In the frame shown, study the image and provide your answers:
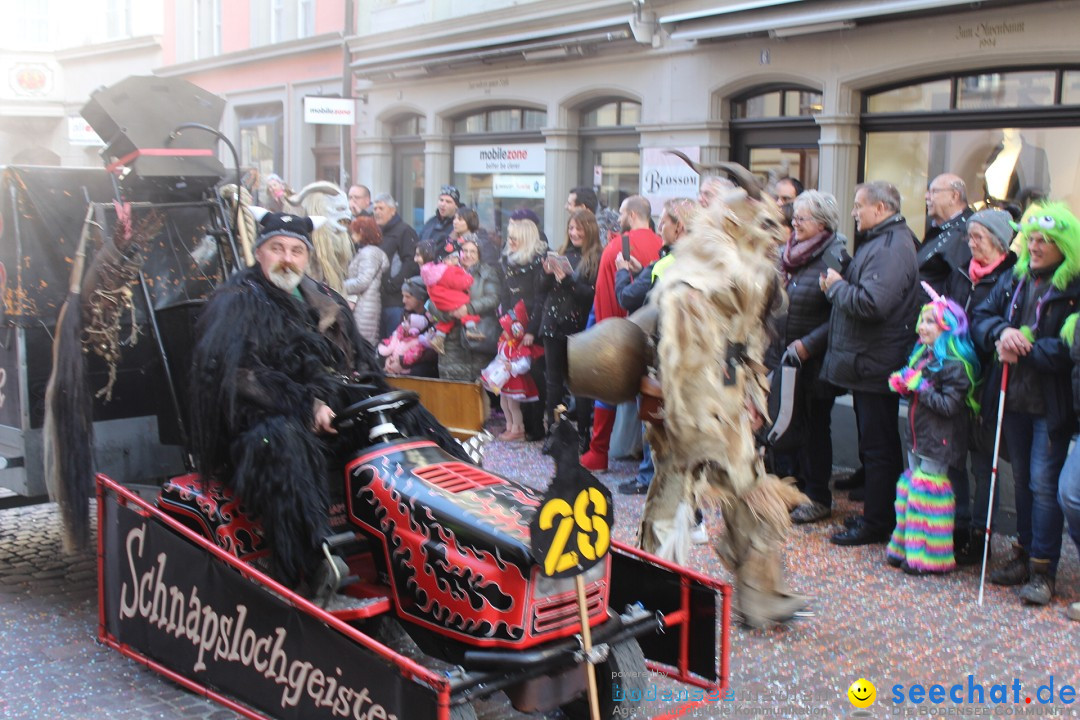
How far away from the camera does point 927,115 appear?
Answer: 32.8 feet

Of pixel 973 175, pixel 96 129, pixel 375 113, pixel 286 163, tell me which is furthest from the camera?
pixel 286 163

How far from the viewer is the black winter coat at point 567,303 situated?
857 centimetres

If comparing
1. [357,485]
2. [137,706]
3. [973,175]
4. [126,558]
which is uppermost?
[973,175]

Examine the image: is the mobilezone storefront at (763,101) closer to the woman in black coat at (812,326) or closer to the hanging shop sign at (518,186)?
the hanging shop sign at (518,186)

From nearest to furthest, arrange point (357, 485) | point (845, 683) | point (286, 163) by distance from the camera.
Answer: point (357, 485) < point (845, 683) < point (286, 163)

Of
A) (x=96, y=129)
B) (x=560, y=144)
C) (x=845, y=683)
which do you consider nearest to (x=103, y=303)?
(x=96, y=129)

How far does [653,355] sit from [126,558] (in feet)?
7.75

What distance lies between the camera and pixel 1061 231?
5.51m

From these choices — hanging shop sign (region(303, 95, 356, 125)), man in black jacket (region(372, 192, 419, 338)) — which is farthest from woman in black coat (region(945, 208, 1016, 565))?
hanging shop sign (region(303, 95, 356, 125))

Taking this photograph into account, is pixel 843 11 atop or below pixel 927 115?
atop

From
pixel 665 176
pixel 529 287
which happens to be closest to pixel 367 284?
pixel 529 287

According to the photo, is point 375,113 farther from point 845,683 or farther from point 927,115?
point 845,683

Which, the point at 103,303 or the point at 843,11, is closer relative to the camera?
the point at 103,303

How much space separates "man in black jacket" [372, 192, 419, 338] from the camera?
419 inches
